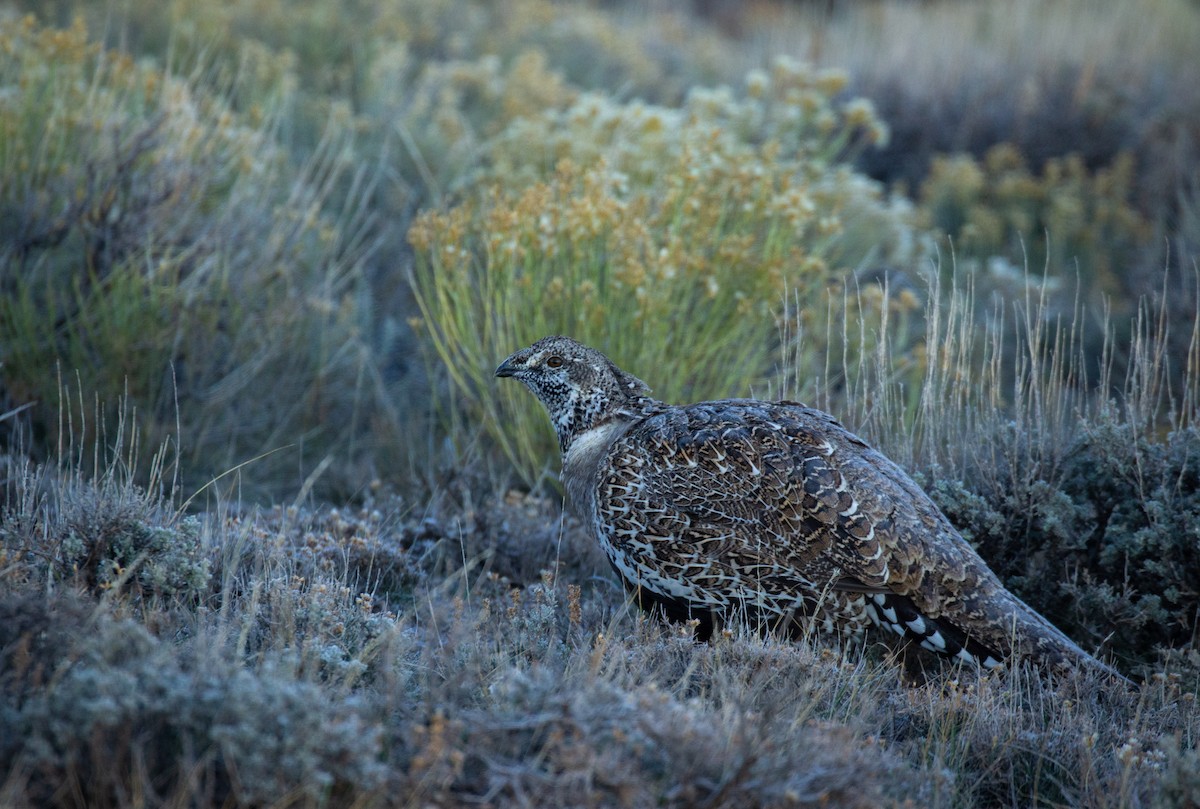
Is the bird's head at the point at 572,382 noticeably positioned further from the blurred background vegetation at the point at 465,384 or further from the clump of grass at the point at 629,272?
the clump of grass at the point at 629,272

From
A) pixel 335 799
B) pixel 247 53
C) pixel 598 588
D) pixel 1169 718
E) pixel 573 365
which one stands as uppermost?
pixel 247 53

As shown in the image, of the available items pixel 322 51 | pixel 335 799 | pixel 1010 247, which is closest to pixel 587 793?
pixel 335 799

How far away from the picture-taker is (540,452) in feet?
19.5

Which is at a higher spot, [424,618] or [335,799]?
[335,799]

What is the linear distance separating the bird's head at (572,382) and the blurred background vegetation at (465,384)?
58 cm

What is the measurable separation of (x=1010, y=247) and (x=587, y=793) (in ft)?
26.5

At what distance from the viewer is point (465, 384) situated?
19.9 ft

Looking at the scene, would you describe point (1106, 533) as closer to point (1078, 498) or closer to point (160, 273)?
point (1078, 498)

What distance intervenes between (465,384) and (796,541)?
8.43 ft

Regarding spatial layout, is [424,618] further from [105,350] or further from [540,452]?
[105,350]

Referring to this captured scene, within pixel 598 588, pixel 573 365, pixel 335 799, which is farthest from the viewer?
pixel 598 588

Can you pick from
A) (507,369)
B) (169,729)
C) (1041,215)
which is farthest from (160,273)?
(1041,215)

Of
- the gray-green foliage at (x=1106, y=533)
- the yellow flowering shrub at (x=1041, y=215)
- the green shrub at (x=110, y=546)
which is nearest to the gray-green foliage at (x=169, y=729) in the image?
the green shrub at (x=110, y=546)

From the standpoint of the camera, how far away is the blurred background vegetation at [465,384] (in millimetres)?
3029
